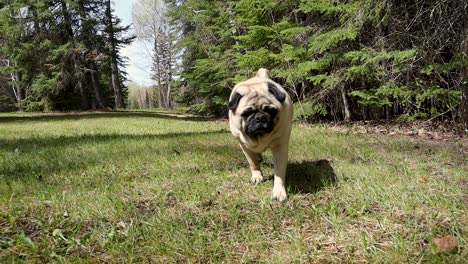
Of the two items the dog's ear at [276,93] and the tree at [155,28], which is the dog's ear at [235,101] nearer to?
the dog's ear at [276,93]

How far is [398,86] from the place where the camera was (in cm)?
922

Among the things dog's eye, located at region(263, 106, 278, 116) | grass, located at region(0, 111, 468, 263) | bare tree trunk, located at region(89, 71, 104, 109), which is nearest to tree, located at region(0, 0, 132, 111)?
bare tree trunk, located at region(89, 71, 104, 109)

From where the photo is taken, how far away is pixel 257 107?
11.8 feet

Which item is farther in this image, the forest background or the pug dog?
the forest background

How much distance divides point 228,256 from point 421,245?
131 cm

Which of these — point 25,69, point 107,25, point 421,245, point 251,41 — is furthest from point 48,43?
point 421,245

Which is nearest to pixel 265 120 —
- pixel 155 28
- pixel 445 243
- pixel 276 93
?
pixel 276 93

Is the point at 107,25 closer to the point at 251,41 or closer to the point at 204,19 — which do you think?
the point at 204,19

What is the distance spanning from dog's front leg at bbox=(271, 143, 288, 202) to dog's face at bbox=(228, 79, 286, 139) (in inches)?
12.5

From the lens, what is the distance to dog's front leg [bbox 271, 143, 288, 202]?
11.5 feet

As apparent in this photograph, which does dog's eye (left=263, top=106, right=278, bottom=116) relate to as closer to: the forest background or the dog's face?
the dog's face

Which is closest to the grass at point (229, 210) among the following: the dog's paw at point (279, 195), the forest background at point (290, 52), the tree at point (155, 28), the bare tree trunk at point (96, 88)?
the dog's paw at point (279, 195)

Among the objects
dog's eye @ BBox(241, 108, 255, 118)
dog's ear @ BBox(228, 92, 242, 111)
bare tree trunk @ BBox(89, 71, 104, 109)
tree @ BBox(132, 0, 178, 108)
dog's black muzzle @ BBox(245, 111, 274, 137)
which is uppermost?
tree @ BBox(132, 0, 178, 108)

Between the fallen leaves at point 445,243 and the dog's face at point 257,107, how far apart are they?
5.72 feet
